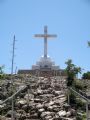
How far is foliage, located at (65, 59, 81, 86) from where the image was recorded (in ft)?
88.2

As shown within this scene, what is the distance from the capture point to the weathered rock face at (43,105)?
61.5 feet

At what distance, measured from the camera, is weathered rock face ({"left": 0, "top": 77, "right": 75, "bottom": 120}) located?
738 inches

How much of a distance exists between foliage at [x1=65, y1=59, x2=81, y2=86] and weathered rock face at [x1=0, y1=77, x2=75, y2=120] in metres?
1.42

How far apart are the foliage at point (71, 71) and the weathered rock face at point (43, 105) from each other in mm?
1425

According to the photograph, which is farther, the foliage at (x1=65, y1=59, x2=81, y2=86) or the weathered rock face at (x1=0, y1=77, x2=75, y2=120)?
the foliage at (x1=65, y1=59, x2=81, y2=86)

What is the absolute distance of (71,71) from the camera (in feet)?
91.7

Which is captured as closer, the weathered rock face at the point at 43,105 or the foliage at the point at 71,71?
the weathered rock face at the point at 43,105

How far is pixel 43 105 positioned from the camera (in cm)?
2041

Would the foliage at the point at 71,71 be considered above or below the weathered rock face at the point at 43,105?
above

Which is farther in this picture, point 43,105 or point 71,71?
point 71,71

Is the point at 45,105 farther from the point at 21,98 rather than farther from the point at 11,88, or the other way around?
the point at 11,88

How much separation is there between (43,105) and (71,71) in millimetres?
7905

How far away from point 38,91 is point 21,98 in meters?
1.56

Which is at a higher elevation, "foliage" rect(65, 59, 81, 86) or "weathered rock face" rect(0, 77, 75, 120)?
"foliage" rect(65, 59, 81, 86)
